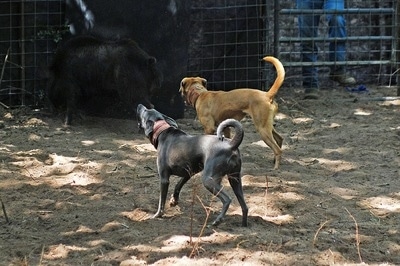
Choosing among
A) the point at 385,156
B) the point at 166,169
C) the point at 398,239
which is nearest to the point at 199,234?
the point at 166,169

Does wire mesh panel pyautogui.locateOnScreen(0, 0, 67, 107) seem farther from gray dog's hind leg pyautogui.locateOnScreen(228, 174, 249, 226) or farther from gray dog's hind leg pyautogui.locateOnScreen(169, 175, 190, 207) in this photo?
gray dog's hind leg pyautogui.locateOnScreen(228, 174, 249, 226)

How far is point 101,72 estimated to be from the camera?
955cm

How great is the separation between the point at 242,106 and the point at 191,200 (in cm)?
167

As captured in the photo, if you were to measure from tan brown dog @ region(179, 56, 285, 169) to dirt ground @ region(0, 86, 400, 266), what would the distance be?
34 cm

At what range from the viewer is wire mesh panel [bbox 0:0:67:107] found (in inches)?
416

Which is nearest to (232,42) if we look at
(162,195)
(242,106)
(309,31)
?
(309,31)

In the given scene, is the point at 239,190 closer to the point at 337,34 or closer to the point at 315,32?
the point at 315,32

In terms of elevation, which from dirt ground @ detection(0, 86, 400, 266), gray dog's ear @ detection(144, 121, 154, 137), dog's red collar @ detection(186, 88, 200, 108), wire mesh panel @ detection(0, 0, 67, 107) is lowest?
dirt ground @ detection(0, 86, 400, 266)

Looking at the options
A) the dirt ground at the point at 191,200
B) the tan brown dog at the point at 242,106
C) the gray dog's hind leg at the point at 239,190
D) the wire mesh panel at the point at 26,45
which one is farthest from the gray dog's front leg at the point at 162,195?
the wire mesh panel at the point at 26,45

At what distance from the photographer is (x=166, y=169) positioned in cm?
618

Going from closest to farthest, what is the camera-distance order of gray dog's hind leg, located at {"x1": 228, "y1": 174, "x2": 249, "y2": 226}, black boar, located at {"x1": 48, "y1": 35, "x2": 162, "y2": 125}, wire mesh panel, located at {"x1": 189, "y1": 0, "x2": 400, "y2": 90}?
gray dog's hind leg, located at {"x1": 228, "y1": 174, "x2": 249, "y2": 226} → black boar, located at {"x1": 48, "y1": 35, "x2": 162, "y2": 125} → wire mesh panel, located at {"x1": 189, "y1": 0, "x2": 400, "y2": 90}

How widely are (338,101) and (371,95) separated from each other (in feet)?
2.57

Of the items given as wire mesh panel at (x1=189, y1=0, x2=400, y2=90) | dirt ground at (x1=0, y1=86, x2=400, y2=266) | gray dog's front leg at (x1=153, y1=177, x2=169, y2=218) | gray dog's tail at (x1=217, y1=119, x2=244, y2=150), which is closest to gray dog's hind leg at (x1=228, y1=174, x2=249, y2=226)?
dirt ground at (x1=0, y1=86, x2=400, y2=266)

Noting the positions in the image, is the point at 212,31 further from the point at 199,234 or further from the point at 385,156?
the point at 199,234
